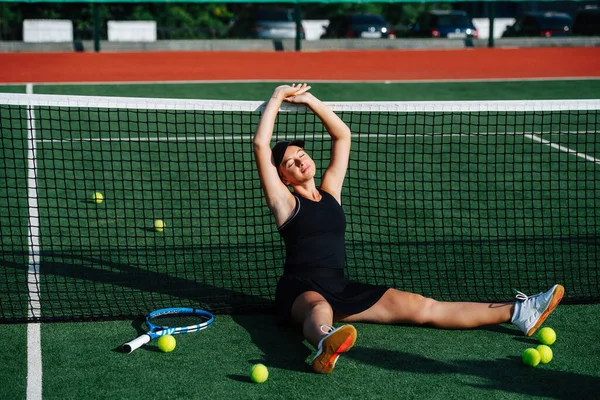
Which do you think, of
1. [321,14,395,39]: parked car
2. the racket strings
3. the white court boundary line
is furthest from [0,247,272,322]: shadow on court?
[321,14,395,39]: parked car

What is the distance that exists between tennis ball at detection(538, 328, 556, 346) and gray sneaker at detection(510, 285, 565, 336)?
89mm

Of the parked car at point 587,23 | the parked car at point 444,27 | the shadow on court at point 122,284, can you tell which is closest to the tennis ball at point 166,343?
the shadow on court at point 122,284

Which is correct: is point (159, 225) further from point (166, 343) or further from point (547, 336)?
point (547, 336)

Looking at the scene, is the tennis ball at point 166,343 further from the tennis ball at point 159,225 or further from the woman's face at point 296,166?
the tennis ball at point 159,225

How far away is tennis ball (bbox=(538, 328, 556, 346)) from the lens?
5.92 meters

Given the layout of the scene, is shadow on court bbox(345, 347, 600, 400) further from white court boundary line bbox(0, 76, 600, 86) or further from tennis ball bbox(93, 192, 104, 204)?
white court boundary line bbox(0, 76, 600, 86)

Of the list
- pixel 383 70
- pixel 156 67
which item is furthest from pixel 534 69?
pixel 156 67

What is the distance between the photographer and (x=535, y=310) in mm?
6043

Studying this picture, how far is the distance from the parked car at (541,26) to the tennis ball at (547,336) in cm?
2872

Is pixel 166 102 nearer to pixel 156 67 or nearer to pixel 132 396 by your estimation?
Answer: pixel 132 396

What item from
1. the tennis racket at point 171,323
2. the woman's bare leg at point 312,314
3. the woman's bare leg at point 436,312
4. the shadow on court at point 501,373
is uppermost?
the woman's bare leg at point 312,314

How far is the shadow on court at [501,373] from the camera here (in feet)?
17.3

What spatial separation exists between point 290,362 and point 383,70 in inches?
786

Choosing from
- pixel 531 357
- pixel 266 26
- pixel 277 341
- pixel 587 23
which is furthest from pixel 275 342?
pixel 587 23
